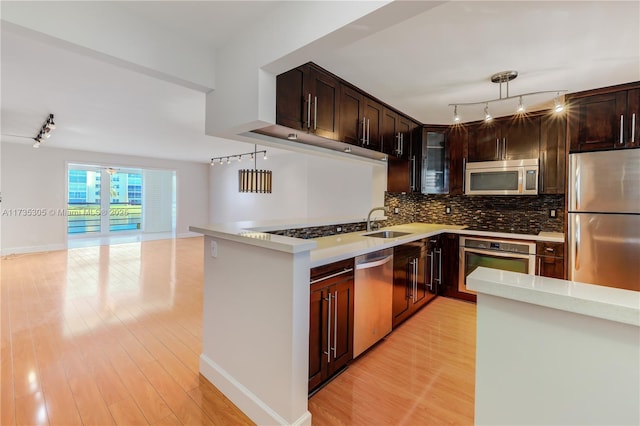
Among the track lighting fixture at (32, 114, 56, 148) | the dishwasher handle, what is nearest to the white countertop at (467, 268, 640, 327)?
the dishwasher handle

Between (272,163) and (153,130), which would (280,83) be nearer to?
(153,130)

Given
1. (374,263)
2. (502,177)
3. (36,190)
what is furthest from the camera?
(36,190)

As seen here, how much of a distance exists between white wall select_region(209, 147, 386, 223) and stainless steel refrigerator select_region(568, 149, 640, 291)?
2.10 meters

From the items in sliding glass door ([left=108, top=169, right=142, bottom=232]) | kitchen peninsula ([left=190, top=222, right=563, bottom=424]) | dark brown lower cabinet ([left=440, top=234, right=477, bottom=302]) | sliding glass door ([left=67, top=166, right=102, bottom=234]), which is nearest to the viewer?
kitchen peninsula ([left=190, top=222, right=563, bottom=424])

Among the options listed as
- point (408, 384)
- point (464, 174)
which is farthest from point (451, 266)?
point (408, 384)

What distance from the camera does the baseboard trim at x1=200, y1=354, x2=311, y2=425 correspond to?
5.36 feet

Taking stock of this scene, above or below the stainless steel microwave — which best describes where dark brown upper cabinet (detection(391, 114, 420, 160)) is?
above

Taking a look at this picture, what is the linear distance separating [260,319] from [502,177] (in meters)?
3.47

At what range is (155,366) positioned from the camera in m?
2.23

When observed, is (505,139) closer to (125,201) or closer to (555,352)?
Answer: (555,352)

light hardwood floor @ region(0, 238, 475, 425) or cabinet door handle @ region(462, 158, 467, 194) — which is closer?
light hardwood floor @ region(0, 238, 475, 425)

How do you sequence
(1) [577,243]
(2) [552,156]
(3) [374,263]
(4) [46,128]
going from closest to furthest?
(3) [374,263]
(1) [577,243]
(2) [552,156]
(4) [46,128]

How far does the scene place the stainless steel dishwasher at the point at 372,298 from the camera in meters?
2.27

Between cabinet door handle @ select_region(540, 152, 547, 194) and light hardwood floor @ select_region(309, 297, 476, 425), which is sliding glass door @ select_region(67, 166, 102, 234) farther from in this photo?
cabinet door handle @ select_region(540, 152, 547, 194)
